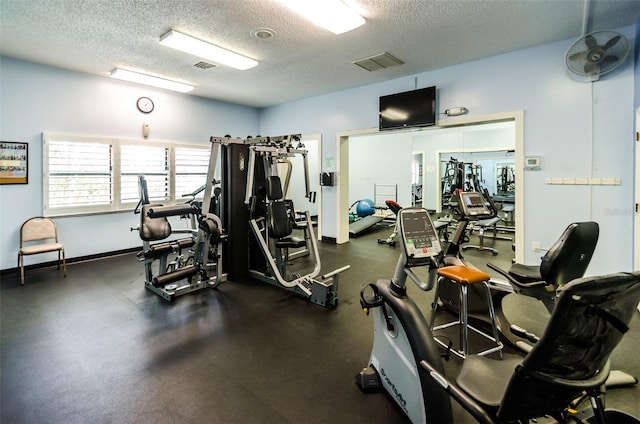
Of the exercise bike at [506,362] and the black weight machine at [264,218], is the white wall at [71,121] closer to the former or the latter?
the black weight machine at [264,218]

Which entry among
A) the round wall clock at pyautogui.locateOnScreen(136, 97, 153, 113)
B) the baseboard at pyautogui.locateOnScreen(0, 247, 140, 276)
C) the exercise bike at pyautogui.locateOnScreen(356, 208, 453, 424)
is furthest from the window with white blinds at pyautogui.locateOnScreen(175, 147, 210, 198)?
the exercise bike at pyautogui.locateOnScreen(356, 208, 453, 424)

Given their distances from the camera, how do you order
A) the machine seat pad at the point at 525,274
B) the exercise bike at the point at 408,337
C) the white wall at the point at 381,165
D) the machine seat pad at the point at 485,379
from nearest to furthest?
the machine seat pad at the point at 485,379, the exercise bike at the point at 408,337, the machine seat pad at the point at 525,274, the white wall at the point at 381,165

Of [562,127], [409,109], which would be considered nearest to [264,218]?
[409,109]

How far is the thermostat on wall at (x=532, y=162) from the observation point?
3922 millimetres

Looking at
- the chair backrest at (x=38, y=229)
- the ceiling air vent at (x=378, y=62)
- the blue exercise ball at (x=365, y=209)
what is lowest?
the chair backrest at (x=38, y=229)

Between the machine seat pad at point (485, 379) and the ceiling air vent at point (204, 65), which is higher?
the ceiling air vent at point (204, 65)

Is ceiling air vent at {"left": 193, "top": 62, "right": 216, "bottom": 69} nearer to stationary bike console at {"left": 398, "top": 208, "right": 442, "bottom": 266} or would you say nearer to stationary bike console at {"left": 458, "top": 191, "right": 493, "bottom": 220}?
Result: stationary bike console at {"left": 458, "top": 191, "right": 493, "bottom": 220}

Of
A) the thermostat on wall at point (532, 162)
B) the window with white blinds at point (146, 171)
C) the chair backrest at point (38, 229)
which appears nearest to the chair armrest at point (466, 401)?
the thermostat on wall at point (532, 162)

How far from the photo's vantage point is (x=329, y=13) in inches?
118

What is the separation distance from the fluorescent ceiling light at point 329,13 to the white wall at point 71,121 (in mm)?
3854

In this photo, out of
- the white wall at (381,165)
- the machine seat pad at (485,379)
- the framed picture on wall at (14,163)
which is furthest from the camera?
the white wall at (381,165)

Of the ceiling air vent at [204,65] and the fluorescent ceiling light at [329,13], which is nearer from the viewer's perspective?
the fluorescent ceiling light at [329,13]

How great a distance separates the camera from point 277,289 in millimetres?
3822

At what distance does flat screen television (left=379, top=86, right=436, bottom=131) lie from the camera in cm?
474
